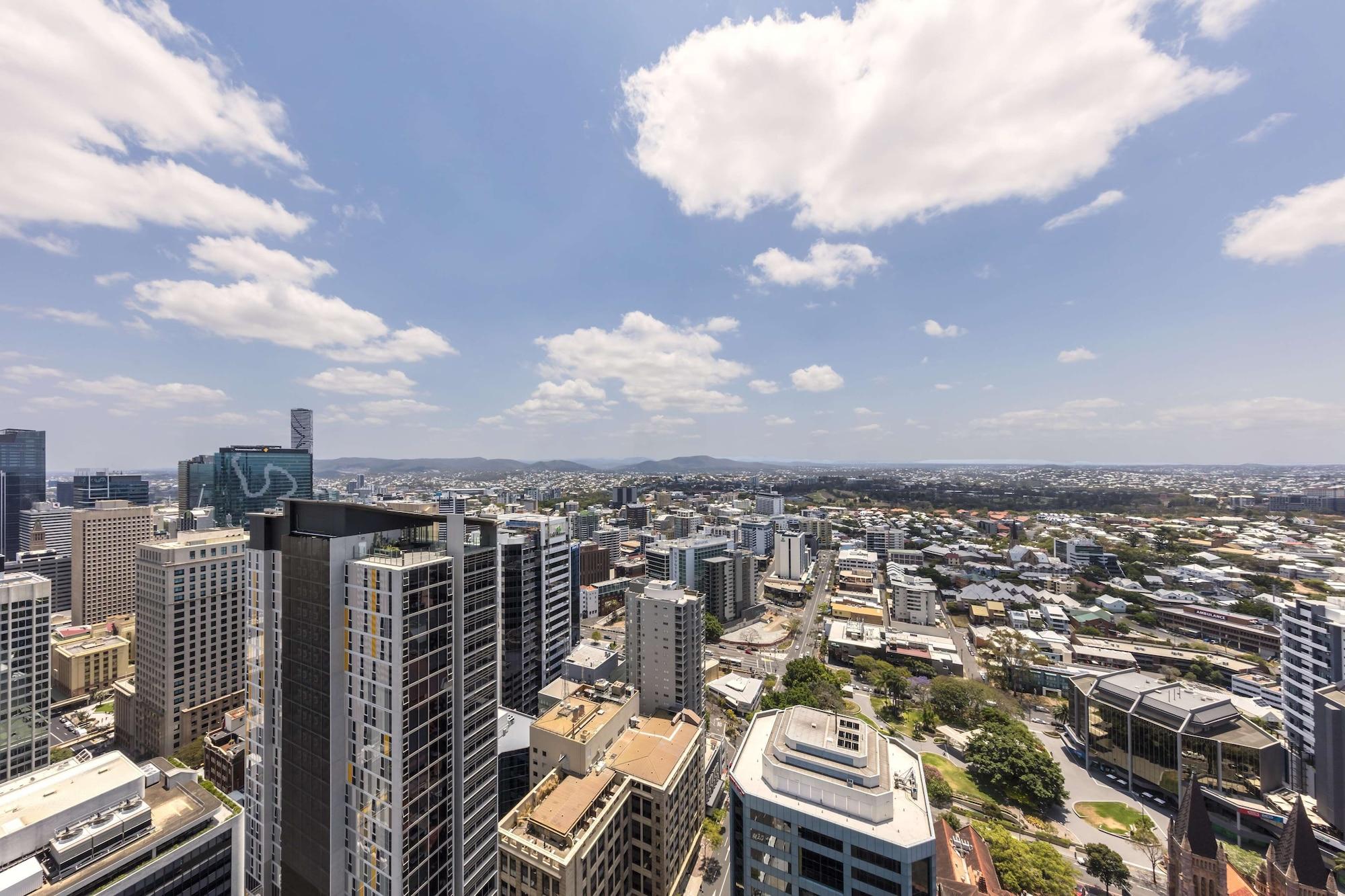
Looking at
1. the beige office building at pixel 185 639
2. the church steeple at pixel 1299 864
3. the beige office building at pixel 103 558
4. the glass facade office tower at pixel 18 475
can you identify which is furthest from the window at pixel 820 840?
the glass facade office tower at pixel 18 475

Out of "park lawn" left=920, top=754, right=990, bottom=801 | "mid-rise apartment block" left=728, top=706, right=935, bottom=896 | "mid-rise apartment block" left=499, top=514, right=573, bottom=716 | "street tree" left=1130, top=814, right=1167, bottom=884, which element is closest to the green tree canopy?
"street tree" left=1130, top=814, right=1167, bottom=884

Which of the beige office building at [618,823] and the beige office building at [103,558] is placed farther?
the beige office building at [103,558]

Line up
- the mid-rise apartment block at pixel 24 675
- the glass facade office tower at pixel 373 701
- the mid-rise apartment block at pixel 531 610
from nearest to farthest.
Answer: the glass facade office tower at pixel 373 701 < the mid-rise apartment block at pixel 24 675 < the mid-rise apartment block at pixel 531 610

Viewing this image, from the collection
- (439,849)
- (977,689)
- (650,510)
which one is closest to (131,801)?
(439,849)

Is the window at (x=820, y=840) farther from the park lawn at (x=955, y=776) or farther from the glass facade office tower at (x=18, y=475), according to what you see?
the glass facade office tower at (x=18, y=475)

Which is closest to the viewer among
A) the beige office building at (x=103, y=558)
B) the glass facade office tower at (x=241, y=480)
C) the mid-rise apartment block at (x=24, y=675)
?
the mid-rise apartment block at (x=24, y=675)

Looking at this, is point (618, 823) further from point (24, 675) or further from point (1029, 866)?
point (24, 675)

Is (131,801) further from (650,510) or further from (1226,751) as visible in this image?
(650,510)
